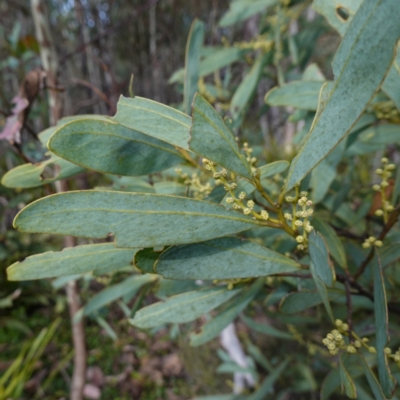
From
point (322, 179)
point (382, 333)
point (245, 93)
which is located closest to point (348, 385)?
point (382, 333)

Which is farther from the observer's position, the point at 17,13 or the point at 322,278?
the point at 17,13

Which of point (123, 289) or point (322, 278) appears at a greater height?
point (322, 278)

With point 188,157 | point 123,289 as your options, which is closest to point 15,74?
point 123,289

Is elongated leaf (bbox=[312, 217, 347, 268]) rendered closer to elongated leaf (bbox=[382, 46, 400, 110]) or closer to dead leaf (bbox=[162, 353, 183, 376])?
elongated leaf (bbox=[382, 46, 400, 110])

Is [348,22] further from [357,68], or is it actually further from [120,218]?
[120,218]

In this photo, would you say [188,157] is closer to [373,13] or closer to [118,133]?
[118,133]

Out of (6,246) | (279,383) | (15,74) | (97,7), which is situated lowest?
(279,383)
